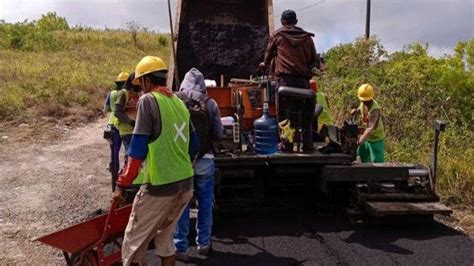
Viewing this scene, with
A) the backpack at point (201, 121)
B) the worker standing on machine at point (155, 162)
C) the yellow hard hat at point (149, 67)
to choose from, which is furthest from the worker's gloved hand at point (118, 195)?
the backpack at point (201, 121)

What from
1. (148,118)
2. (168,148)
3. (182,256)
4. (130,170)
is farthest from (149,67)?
(182,256)

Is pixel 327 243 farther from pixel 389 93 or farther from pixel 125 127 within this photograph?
pixel 389 93

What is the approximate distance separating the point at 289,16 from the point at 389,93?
5160 mm

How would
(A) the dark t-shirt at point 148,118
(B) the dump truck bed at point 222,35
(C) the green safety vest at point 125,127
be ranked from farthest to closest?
(B) the dump truck bed at point 222,35
(C) the green safety vest at point 125,127
(A) the dark t-shirt at point 148,118

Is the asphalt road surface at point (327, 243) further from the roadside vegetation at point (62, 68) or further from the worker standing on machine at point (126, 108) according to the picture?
the roadside vegetation at point (62, 68)

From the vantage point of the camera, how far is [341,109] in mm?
10406

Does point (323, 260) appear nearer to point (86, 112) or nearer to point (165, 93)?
point (165, 93)

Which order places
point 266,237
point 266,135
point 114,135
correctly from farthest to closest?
1. point 114,135
2. point 266,135
3. point 266,237

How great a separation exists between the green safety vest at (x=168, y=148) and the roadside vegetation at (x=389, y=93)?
371 cm

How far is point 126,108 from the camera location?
17.9ft

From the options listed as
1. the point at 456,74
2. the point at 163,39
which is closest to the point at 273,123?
the point at 456,74

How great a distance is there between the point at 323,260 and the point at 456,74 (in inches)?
330

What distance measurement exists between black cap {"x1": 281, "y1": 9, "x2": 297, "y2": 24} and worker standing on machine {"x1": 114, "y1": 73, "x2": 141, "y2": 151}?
1597 millimetres

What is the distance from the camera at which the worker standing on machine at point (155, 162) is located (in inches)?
131
